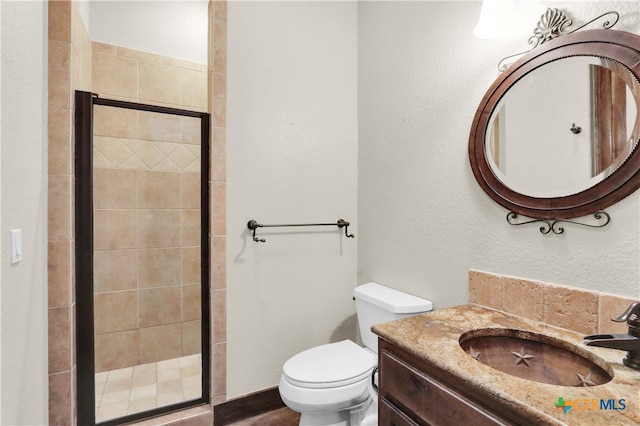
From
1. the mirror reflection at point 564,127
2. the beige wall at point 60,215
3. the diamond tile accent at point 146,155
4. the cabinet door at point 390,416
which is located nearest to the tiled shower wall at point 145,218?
the diamond tile accent at point 146,155

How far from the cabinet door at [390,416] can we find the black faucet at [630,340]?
584mm

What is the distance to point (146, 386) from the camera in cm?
206

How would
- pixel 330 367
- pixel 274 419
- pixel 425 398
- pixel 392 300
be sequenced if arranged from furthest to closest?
pixel 274 419 < pixel 392 300 < pixel 330 367 < pixel 425 398

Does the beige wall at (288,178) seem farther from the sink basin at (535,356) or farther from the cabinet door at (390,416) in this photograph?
the sink basin at (535,356)

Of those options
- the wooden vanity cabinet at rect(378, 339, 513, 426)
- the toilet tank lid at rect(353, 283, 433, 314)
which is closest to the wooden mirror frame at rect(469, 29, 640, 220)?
the toilet tank lid at rect(353, 283, 433, 314)

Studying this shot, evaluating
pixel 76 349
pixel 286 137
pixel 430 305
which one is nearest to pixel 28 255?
pixel 76 349

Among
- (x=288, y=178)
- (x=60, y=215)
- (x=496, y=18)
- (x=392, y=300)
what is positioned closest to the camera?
(x=496, y=18)

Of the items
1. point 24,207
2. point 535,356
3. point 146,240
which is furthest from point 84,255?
point 535,356

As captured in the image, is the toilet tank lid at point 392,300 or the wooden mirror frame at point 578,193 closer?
the wooden mirror frame at point 578,193

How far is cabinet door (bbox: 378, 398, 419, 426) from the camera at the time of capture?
1026 millimetres

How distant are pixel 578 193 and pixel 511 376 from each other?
27.4 inches

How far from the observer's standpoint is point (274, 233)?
1951 millimetres

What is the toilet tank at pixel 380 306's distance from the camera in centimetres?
158

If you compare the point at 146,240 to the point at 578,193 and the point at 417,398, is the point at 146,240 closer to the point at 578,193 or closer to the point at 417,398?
the point at 417,398
